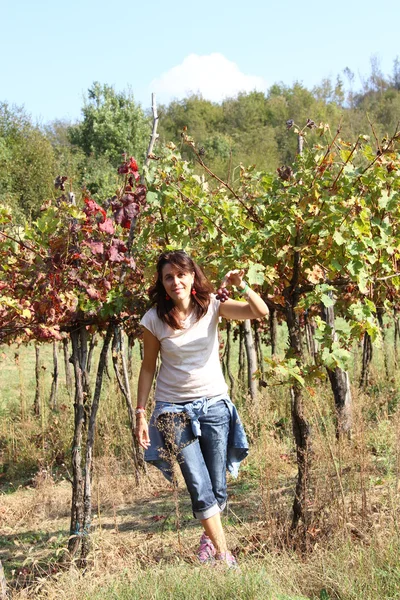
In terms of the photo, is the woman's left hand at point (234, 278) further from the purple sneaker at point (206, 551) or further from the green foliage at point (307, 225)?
the purple sneaker at point (206, 551)

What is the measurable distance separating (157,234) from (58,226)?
0.58 meters

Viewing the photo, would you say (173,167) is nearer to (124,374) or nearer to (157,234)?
(157,234)

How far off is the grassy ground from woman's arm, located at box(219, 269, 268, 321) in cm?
57

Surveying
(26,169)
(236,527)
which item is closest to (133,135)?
(26,169)

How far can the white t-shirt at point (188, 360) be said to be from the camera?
323 cm

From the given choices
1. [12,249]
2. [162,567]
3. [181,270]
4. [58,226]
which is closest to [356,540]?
[162,567]

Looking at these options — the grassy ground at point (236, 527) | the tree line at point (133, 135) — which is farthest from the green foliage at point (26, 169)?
the grassy ground at point (236, 527)

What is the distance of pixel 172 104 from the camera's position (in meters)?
51.8

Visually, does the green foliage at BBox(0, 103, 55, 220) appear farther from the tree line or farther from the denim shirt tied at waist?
the denim shirt tied at waist

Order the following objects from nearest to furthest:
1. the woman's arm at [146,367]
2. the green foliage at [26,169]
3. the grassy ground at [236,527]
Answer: the grassy ground at [236,527] → the woman's arm at [146,367] → the green foliage at [26,169]

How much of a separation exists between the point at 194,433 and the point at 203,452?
0.17 meters

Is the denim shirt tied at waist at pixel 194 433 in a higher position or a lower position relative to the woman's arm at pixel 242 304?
lower

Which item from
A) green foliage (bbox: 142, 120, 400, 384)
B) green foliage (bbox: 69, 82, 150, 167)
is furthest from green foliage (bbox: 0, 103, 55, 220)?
green foliage (bbox: 142, 120, 400, 384)

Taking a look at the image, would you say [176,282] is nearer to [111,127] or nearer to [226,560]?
[226,560]
